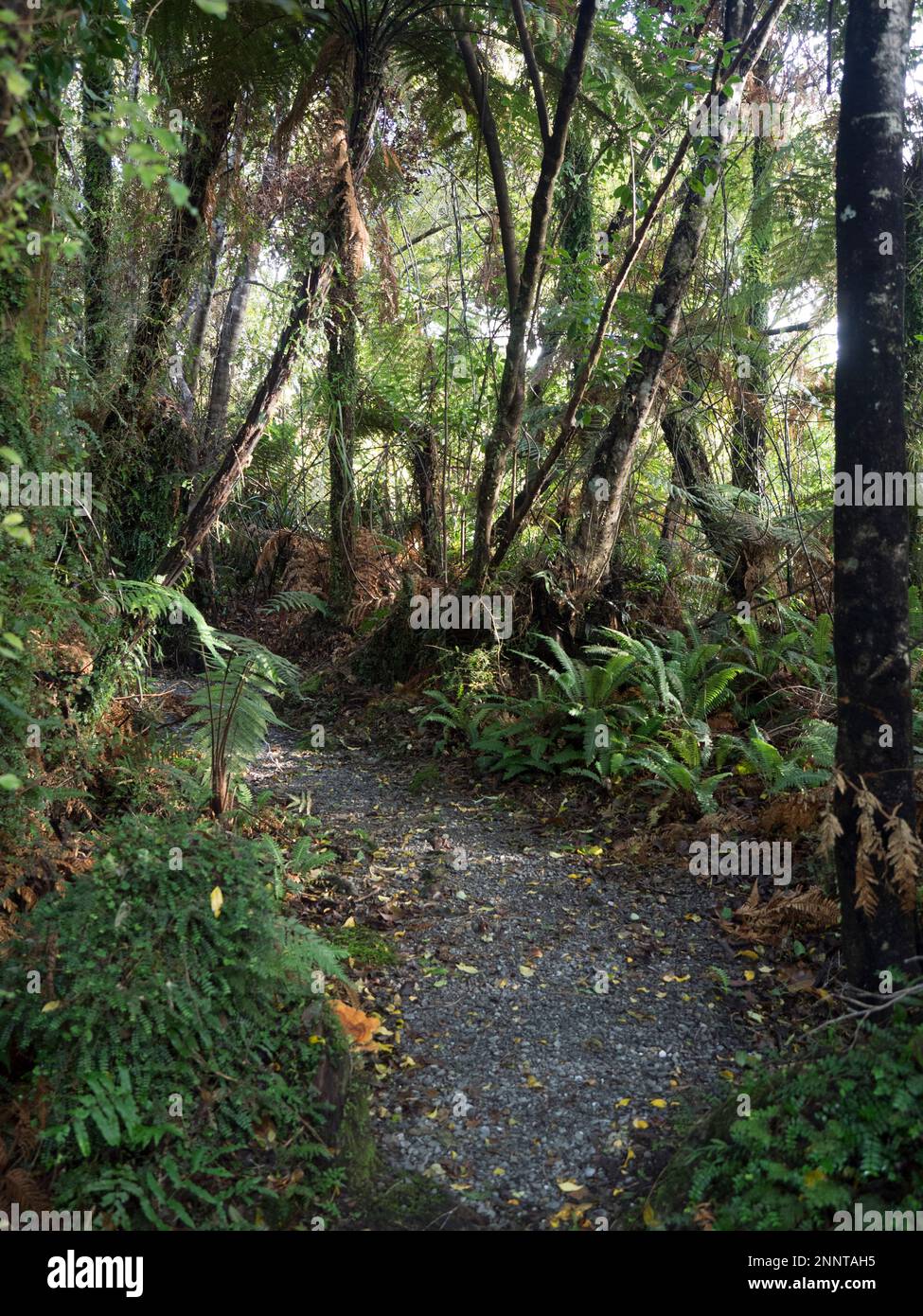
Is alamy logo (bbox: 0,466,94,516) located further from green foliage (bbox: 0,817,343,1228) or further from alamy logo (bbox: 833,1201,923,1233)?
alamy logo (bbox: 833,1201,923,1233)

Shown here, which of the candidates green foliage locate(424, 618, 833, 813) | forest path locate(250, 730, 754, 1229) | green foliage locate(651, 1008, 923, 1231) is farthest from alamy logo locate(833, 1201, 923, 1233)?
green foliage locate(424, 618, 833, 813)

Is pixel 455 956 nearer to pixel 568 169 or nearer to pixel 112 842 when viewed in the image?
pixel 112 842

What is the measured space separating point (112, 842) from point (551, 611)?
13.8 ft

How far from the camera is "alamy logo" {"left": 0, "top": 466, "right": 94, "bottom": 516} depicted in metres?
3.62

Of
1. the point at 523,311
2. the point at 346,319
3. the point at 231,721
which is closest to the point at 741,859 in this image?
the point at 231,721

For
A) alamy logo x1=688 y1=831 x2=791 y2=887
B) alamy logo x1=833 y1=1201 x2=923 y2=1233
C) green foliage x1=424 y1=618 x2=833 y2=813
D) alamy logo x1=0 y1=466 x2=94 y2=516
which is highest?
alamy logo x1=0 y1=466 x2=94 y2=516

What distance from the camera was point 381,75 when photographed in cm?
609

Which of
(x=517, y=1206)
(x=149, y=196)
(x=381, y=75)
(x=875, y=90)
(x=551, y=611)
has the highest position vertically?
(x=381, y=75)

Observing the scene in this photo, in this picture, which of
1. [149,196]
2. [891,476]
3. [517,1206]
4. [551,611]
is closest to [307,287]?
[149,196]

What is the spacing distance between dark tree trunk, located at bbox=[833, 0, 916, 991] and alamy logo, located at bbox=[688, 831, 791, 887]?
1.38 m

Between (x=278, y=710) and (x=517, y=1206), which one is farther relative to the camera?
(x=278, y=710)

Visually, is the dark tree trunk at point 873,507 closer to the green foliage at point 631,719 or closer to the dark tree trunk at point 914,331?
the green foliage at point 631,719
